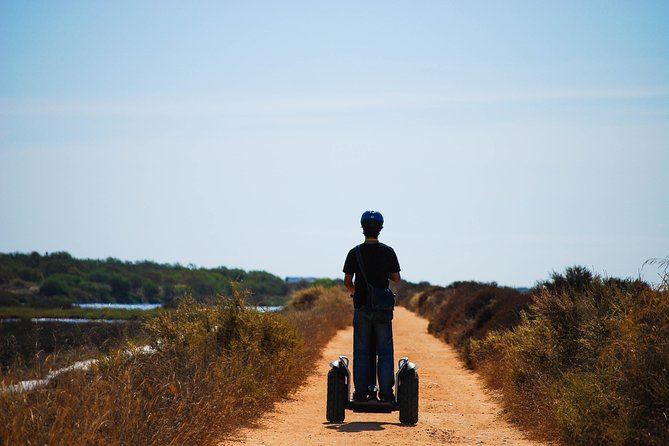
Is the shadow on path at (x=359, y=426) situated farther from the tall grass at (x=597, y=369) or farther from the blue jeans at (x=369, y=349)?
the tall grass at (x=597, y=369)

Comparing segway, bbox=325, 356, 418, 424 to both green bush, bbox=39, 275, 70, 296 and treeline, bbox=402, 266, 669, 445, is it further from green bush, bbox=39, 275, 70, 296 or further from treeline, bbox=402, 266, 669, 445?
green bush, bbox=39, 275, 70, 296

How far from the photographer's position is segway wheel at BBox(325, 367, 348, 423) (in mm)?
11891

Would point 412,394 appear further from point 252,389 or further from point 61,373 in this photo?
point 61,373

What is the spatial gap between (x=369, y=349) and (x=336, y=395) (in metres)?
0.76

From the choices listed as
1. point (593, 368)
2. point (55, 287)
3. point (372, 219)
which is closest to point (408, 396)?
point (372, 219)

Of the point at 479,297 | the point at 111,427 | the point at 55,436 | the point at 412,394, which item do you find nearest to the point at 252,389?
the point at 412,394

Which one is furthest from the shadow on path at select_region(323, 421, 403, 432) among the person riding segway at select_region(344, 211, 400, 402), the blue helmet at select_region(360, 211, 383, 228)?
the blue helmet at select_region(360, 211, 383, 228)

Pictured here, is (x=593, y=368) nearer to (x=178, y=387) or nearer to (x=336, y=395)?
(x=336, y=395)

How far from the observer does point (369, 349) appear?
11930 millimetres

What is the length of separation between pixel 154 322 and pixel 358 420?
5.15m

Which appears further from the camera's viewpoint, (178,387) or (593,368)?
(593,368)

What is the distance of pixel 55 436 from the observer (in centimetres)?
760

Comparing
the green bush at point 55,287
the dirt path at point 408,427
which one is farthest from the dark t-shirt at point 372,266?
the green bush at point 55,287

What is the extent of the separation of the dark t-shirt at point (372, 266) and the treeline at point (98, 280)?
202ft
